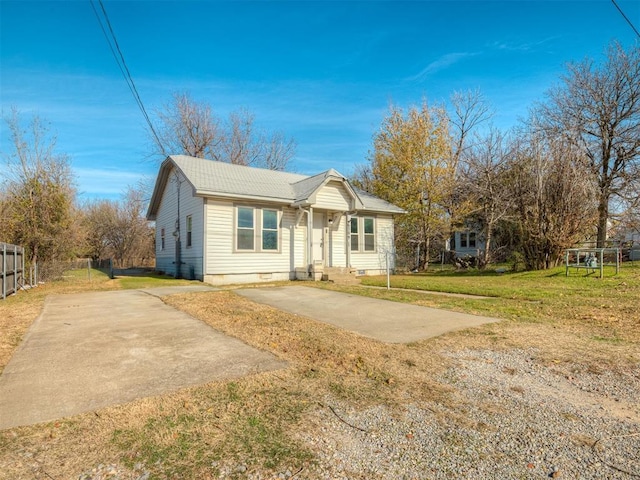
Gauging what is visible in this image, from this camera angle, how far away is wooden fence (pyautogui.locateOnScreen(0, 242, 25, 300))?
31.2ft

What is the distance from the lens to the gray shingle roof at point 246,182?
42.9ft

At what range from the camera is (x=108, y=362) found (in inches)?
155

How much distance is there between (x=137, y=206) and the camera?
31.1 m

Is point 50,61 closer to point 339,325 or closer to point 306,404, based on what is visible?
point 339,325

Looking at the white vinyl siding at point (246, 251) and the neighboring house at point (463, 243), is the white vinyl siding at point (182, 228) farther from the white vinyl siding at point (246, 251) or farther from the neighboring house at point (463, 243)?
the neighboring house at point (463, 243)

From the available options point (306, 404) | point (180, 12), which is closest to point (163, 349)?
point (306, 404)

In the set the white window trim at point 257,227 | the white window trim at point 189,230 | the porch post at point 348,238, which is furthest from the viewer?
the porch post at point 348,238

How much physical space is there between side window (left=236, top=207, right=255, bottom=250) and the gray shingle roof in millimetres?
737

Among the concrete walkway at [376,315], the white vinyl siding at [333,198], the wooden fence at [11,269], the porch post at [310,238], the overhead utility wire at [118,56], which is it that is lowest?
the concrete walkway at [376,315]

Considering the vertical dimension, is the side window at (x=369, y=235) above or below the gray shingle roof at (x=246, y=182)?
below

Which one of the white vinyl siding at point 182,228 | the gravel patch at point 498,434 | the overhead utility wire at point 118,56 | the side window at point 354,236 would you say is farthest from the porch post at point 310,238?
the gravel patch at point 498,434

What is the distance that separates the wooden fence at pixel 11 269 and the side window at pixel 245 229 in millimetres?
6613

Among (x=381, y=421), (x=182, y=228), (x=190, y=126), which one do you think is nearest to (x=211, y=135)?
(x=190, y=126)

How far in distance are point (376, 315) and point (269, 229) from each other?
27.4 ft
